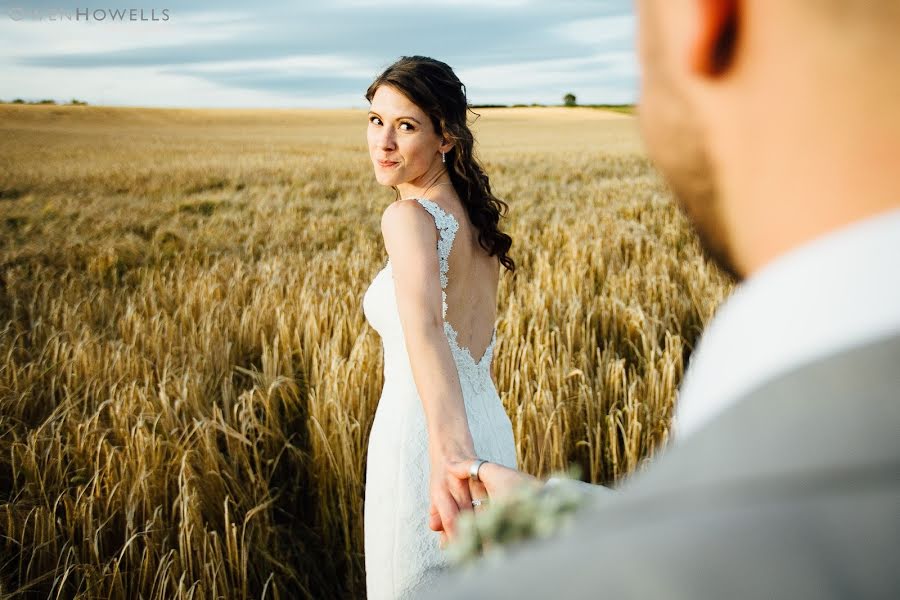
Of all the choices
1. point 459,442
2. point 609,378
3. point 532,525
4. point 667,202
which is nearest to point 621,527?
point 532,525

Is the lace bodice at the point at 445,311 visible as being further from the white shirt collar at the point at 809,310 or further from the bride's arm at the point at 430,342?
the white shirt collar at the point at 809,310

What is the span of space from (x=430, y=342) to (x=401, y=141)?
23.5 inches

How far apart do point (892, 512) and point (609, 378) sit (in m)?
2.38

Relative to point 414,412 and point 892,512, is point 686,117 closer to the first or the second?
point 892,512

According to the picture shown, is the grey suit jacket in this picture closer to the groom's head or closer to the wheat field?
the groom's head

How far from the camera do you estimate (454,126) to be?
73.7 inches

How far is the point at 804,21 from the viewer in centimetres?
30

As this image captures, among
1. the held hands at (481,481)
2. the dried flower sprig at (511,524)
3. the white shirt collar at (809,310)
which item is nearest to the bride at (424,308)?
the held hands at (481,481)

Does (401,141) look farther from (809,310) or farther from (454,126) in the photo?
Answer: (809,310)

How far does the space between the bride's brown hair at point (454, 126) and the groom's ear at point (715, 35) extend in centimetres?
145

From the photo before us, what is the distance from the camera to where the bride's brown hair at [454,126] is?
5.94 feet

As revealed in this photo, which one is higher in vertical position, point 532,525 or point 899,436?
point 899,436

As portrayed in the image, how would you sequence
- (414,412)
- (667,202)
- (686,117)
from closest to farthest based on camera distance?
(686,117), (414,412), (667,202)

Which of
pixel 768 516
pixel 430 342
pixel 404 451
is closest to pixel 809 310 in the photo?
pixel 768 516
